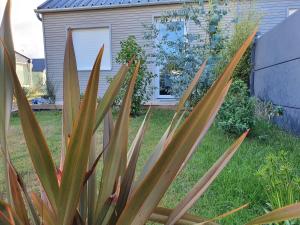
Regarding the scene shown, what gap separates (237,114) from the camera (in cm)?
427

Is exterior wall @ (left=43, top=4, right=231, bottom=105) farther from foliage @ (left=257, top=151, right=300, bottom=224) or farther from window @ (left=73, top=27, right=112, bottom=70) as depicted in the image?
foliage @ (left=257, top=151, right=300, bottom=224)

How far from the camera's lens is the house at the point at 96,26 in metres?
9.30

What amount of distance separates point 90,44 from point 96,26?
2.05 ft

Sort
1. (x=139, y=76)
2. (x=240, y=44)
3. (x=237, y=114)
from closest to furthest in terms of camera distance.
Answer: (x=237, y=114) < (x=240, y=44) < (x=139, y=76)

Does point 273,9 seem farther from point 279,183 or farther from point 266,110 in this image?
point 279,183

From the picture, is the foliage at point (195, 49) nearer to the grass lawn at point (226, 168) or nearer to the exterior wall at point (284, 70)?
the exterior wall at point (284, 70)

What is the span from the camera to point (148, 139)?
457 cm

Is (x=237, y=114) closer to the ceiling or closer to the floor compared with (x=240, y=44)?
closer to the floor

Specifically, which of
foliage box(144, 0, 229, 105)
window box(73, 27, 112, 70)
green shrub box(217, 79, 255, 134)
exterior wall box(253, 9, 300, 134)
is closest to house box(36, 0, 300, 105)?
window box(73, 27, 112, 70)

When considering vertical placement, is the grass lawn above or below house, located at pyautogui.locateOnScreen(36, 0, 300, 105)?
below

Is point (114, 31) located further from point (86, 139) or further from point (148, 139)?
point (86, 139)

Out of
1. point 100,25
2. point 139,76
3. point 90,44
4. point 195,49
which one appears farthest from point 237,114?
point 90,44

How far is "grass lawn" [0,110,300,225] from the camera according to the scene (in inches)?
87.1

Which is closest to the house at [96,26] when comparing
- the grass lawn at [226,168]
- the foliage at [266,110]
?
the foliage at [266,110]
